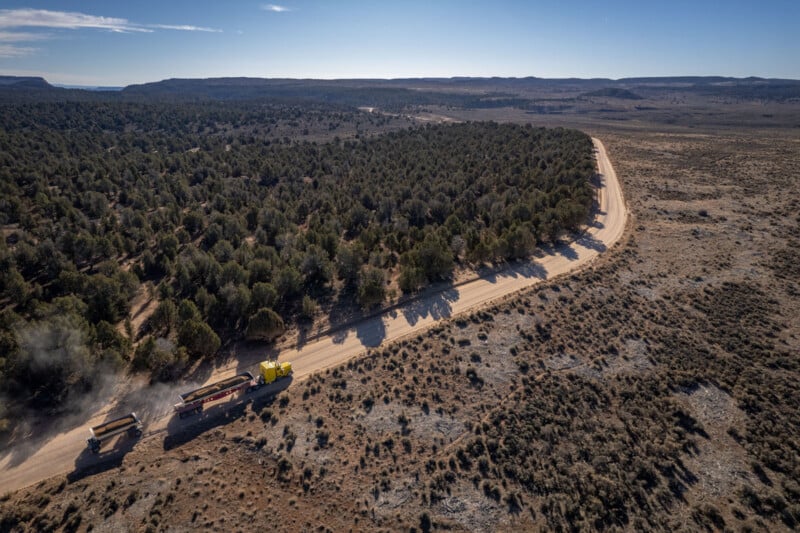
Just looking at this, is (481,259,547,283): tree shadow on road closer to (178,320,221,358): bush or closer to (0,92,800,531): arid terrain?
(0,92,800,531): arid terrain

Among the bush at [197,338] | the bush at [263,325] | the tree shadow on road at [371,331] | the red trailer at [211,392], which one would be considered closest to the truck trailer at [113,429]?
the red trailer at [211,392]

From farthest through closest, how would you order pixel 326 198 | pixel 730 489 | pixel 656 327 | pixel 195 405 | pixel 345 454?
1. pixel 326 198
2. pixel 656 327
3. pixel 195 405
4. pixel 345 454
5. pixel 730 489

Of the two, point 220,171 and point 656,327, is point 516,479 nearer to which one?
point 656,327

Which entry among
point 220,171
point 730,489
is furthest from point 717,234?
point 220,171

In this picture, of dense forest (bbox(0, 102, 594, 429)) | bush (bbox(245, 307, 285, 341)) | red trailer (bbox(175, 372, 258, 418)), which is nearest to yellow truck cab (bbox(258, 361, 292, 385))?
red trailer (bbox(175, 372, 258, 418))

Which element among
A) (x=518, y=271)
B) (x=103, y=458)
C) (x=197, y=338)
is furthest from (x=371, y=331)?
(x=518, y=271)
